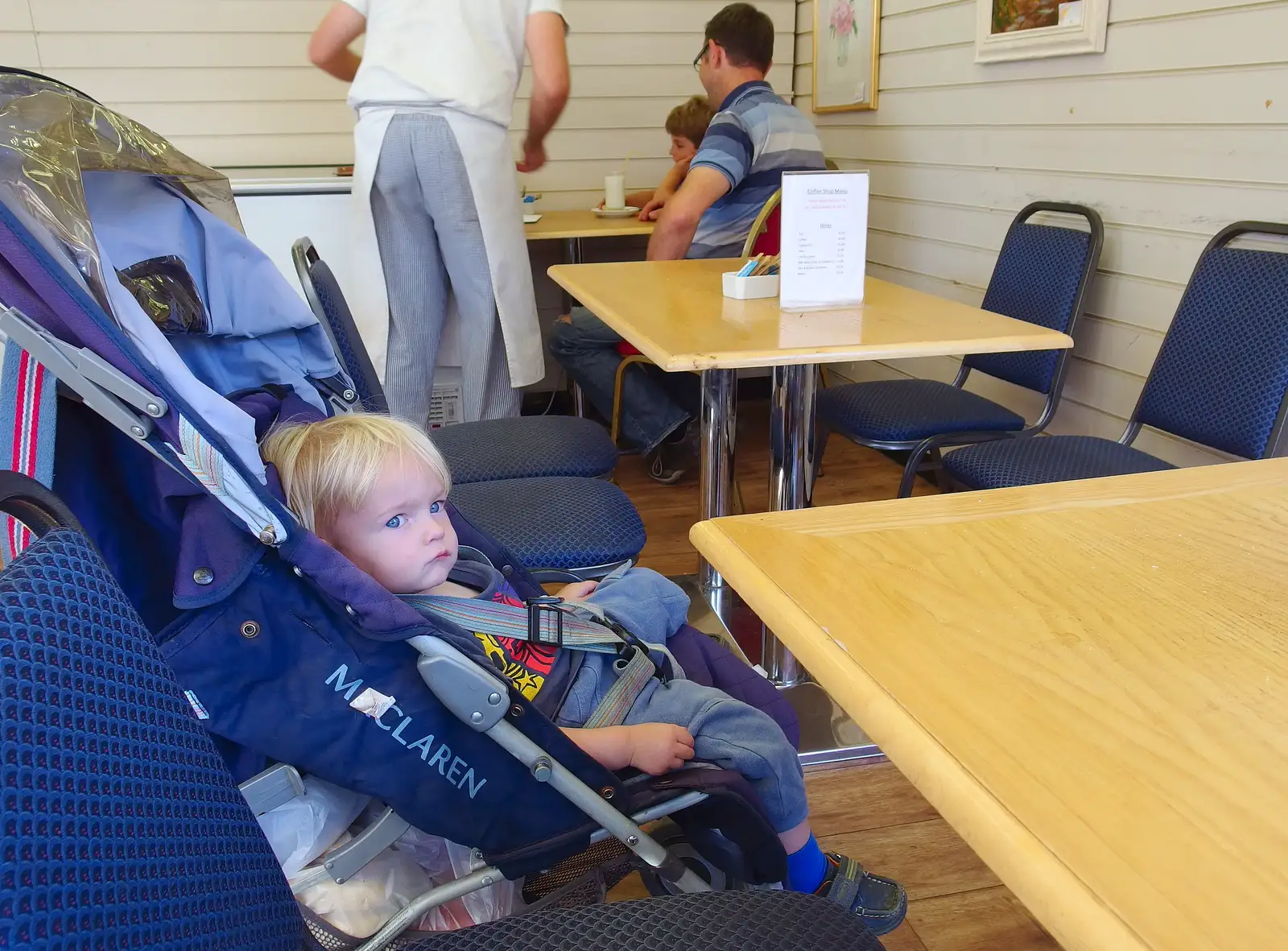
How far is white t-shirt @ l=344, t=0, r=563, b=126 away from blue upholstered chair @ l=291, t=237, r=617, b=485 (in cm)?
85

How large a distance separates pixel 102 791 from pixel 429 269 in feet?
8.62

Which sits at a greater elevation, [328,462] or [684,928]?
[328,462]

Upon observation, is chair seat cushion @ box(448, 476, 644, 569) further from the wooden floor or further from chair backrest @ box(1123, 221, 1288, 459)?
chair backrest @ box(1123, 221, 1288, 459)

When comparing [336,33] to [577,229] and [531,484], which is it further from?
[531,484]

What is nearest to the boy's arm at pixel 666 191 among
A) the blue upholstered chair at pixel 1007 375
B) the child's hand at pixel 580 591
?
the blue upholstered chair at pixel 1007 375

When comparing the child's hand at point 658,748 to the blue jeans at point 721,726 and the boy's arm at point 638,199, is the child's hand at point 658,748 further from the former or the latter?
the boy's arm at point 638,199

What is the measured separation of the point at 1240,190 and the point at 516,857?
2020 mm

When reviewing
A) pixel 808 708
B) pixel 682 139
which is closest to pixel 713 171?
pixel 682 139

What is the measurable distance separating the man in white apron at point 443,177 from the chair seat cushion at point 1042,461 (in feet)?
4.83

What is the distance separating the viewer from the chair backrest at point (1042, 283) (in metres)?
2.41

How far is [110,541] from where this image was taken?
1.02 meters

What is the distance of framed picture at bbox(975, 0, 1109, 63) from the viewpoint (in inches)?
95.6

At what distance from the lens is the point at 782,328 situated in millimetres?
1822

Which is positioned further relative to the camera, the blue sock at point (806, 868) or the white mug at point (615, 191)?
the white mug at point (615, 191)
